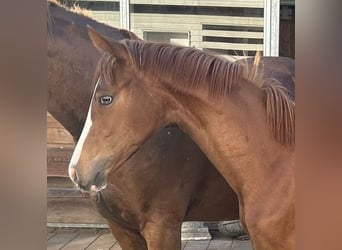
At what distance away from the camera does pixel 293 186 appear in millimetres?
1758

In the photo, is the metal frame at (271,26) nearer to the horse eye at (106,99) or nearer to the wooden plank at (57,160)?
the horse eye at (106,99)

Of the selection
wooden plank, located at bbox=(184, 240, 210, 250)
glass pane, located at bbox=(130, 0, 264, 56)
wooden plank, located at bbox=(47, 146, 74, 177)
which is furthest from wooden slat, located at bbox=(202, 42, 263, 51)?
wooden plank, located at bbox=(184, 240, 210, 250)

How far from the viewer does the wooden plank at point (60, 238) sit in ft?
6.42

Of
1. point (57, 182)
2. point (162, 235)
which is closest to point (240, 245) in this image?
point (162, 235)

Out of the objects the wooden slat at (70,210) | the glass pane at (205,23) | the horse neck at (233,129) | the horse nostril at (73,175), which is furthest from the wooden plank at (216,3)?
the wooden slat at (70,210)

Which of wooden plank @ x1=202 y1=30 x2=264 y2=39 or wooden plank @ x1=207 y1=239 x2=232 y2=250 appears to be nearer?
wooden plank @ x1=202 y1=30 x2=264 y2=39

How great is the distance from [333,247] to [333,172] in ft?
0.72

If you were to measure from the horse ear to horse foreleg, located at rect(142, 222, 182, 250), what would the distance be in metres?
0.54

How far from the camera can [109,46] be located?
1724 millimetres

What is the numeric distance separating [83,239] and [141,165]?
1.36 feet

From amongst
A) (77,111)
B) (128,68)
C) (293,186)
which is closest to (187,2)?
(128,68)

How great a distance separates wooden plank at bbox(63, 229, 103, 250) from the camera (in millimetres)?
2020

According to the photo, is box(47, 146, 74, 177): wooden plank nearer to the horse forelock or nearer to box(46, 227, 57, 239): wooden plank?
box(46, 227, 57, 239): wooden plank

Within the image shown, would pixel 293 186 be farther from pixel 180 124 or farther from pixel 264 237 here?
pixel 180 124
